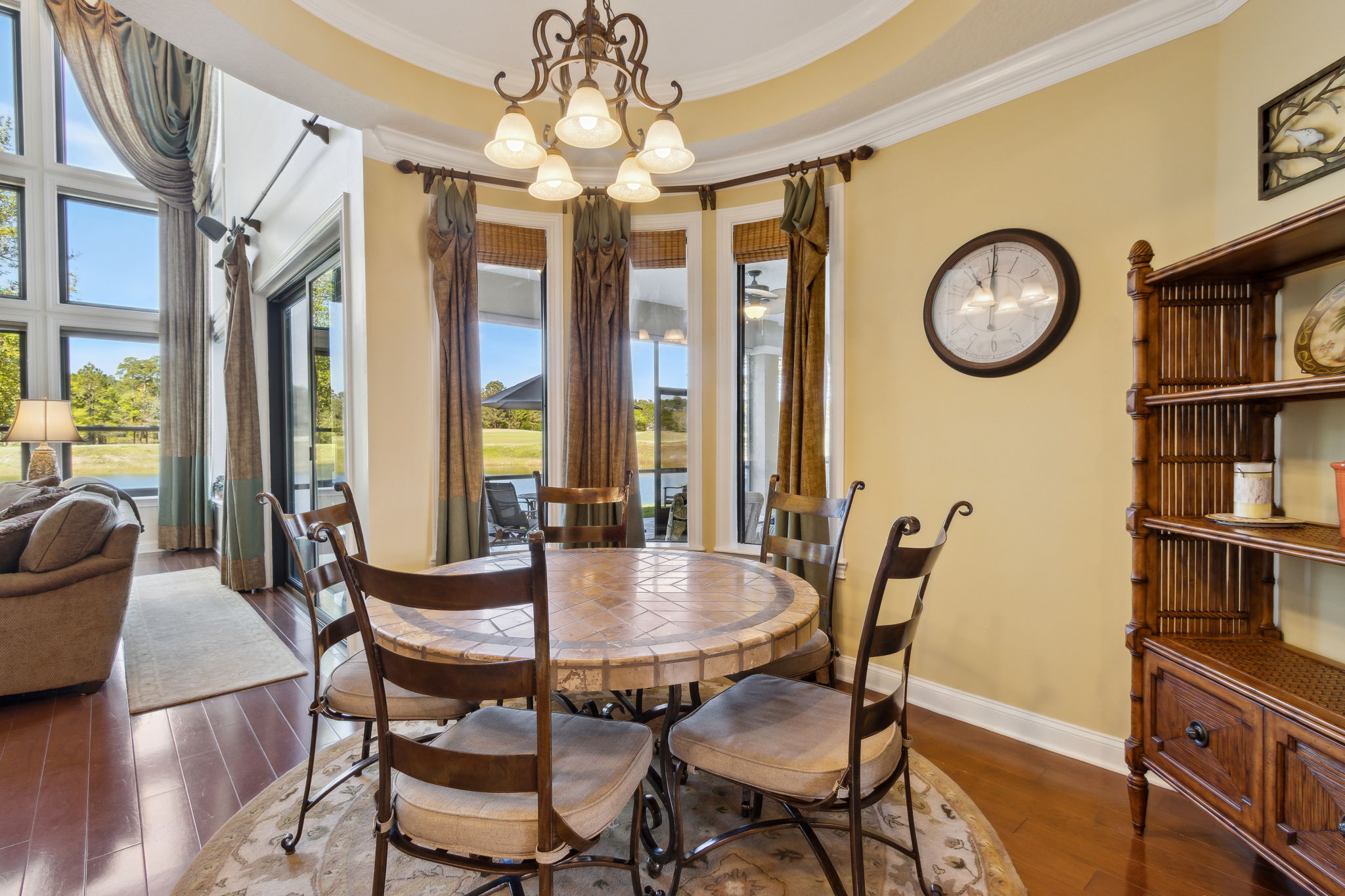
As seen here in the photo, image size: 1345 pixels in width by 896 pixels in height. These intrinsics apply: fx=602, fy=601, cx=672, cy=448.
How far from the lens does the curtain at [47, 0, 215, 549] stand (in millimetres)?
5426

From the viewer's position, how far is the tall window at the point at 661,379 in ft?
11.9

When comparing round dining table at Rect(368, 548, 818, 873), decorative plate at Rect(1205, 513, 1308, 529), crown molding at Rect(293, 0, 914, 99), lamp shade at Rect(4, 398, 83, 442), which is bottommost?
round dining table at Rect(368, 548, 818, 873)

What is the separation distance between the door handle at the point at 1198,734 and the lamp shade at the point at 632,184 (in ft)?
7.55

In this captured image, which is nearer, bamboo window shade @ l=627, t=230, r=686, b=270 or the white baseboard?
the white baseboard

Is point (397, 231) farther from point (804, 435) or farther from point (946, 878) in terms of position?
point (946, 878)

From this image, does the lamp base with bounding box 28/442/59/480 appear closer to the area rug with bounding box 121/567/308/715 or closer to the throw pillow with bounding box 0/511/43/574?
the area rug with bounding box 121/567/308/715

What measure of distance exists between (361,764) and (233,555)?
3.55m

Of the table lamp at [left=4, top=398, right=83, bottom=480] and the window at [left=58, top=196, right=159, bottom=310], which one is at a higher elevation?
the window at [left=58, top=196, right=159, bottom=310]

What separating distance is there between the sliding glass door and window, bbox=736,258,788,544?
222 cm

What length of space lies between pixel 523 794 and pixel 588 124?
175 centimetres

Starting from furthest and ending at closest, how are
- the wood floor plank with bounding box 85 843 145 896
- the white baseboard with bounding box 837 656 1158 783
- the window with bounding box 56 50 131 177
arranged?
the window with bounding box 56 50 131 177, the white baseboard with bounding box 837 656 1158 783, the wood floor plank with bounding box 85 843 145 896

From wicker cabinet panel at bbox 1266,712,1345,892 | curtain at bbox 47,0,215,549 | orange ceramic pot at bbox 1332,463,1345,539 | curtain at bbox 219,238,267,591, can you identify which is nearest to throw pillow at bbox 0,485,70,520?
curtain at bbox 219,238,267,591

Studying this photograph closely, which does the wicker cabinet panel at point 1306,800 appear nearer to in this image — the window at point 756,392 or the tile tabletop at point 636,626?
the tile tabletop at point 636,626

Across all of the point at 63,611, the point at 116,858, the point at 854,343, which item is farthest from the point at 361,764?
the point at 854,343
